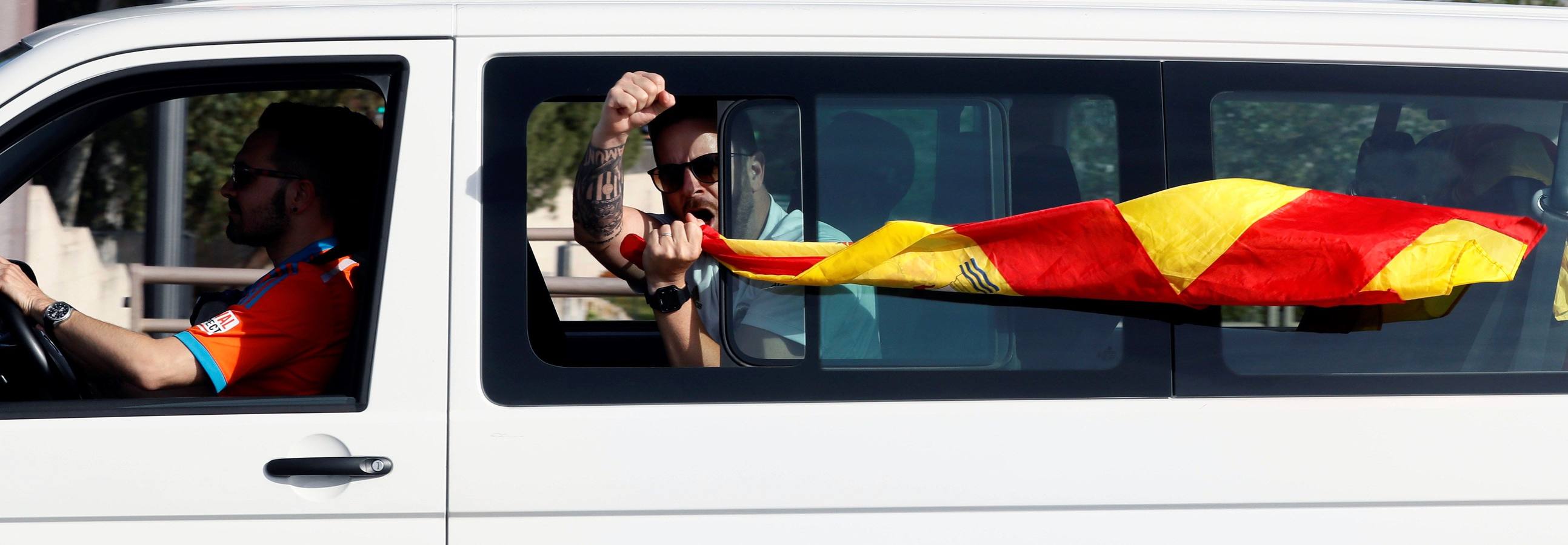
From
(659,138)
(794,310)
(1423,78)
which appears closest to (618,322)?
(659,138)

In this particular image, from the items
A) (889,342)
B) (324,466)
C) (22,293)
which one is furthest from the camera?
(22,293)

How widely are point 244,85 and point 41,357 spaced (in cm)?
68

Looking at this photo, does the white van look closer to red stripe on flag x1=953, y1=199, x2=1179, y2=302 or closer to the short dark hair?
red stripe on flag x1=953, y1=199, x2=1179, y2=302

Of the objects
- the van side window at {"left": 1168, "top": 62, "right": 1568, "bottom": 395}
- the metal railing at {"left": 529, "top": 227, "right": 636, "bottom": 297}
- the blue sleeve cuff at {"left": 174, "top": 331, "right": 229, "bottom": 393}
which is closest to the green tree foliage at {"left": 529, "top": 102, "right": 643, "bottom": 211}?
the metal railing at {"left": 529, "top": 227, "right": 636, "bottom": 297}

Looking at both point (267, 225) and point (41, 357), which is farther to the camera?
point (267, 225)

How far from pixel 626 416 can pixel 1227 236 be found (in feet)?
3.57

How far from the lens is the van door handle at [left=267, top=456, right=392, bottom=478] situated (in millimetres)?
2180

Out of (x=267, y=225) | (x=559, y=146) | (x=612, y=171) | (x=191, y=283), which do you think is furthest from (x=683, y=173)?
(x=559, y=146)

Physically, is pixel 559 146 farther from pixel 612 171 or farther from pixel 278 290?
pixel 612 171

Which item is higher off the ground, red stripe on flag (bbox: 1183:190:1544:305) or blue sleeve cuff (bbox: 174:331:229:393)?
red stripe on flag (bbox: 1183:190:1544:305)

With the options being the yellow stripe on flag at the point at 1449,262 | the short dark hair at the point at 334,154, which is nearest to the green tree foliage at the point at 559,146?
A: the short dark hair at the point at 334,154

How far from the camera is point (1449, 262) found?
2271 millimetres

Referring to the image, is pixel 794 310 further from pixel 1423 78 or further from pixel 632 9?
pixel 1423 78

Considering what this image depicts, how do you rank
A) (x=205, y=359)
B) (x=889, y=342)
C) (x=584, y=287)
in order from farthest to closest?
(x=584, y=287), (x=205, y=359), (x=889, y=342)
